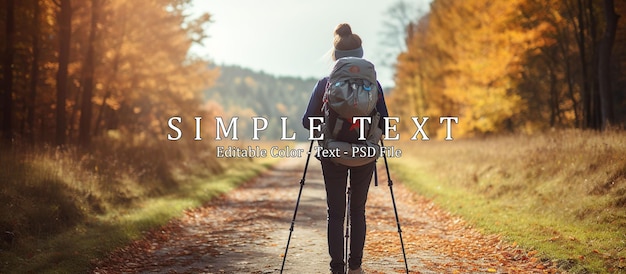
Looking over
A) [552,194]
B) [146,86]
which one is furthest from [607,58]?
[146,86]

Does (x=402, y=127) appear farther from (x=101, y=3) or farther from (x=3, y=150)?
(x=3, y=150)

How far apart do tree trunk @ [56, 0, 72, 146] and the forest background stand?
0.10 feet

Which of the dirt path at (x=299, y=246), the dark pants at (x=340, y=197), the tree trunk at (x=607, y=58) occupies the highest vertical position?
the tree trunk at (x=607, y=58)

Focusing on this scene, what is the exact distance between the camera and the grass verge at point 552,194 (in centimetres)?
726

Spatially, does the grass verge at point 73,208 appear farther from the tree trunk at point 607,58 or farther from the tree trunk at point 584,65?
the tree trunk at point 584,65

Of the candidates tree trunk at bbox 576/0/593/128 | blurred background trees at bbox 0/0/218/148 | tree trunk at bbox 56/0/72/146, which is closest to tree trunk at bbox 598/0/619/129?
tree trunk at bbox 576/0/593/128

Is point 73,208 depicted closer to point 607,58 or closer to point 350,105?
point 350,105

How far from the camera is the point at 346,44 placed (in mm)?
5555

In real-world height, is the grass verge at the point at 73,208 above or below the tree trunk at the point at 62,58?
below

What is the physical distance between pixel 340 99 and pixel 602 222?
5.78 meters

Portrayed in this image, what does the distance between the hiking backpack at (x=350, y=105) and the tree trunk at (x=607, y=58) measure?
1277cm

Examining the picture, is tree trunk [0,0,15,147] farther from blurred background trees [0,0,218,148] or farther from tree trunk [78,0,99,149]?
tree trunk [78,0,99,149]

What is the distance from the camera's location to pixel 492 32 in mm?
21641

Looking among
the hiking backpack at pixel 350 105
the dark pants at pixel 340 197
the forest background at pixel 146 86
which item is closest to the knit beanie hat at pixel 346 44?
the hiking backpack at pixel 350 105
